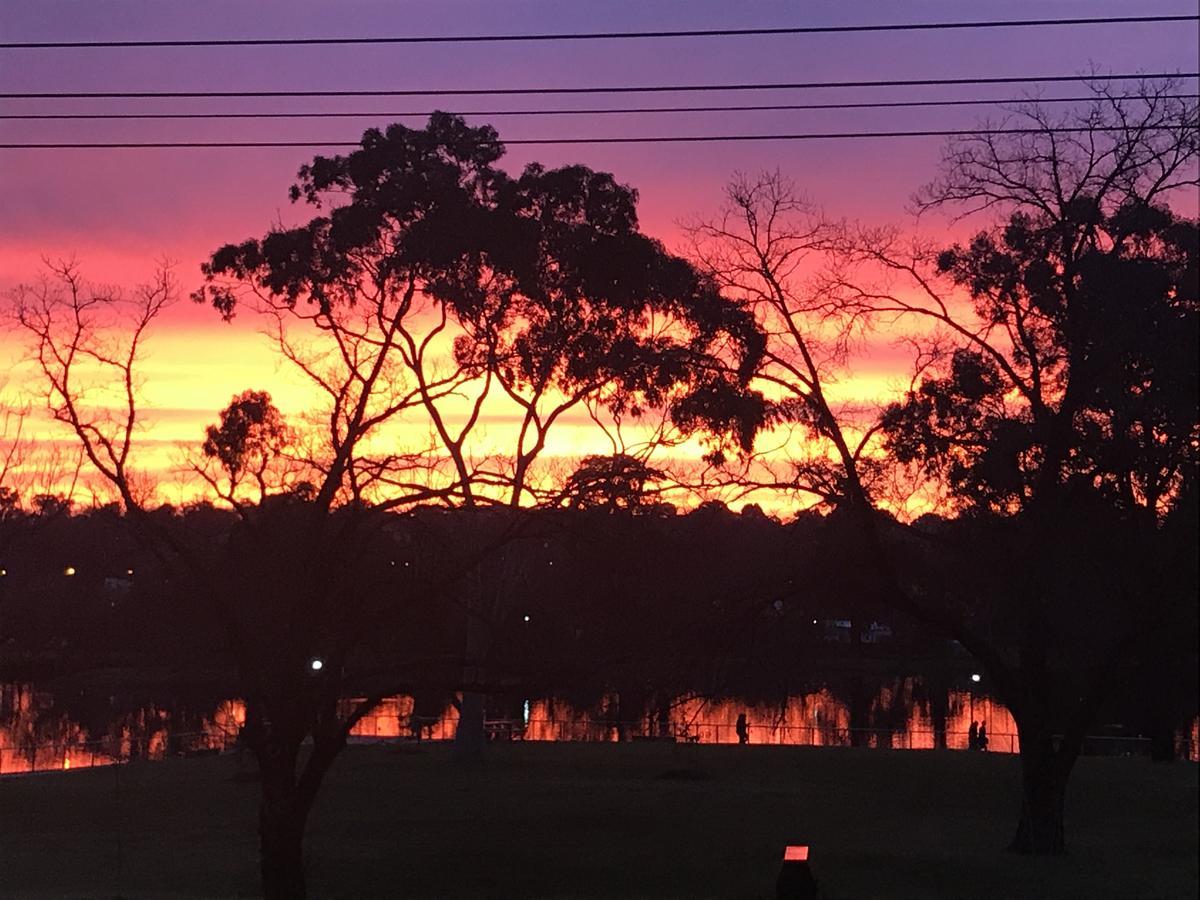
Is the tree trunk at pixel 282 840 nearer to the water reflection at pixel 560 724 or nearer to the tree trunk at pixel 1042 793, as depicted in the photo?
the tree trunk at pixel 1042 793

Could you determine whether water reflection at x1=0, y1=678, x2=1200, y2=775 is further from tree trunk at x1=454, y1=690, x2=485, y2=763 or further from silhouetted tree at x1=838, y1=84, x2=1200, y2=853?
silhouetted tree at x1=838, y1=84, x2=1200, y2=853

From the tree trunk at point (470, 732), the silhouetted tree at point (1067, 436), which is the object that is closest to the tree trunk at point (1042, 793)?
the silhouetted tree at point (1067, 436)

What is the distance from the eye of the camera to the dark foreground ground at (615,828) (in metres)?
20.6

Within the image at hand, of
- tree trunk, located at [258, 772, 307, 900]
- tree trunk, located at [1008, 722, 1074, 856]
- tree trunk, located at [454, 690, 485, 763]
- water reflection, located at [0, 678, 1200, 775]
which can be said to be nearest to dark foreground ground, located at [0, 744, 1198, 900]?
tree trunk, located at [1008, 722, 1074, 856]

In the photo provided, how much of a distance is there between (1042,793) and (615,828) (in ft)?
30.6

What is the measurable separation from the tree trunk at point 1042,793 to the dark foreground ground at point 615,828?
47 centimetres

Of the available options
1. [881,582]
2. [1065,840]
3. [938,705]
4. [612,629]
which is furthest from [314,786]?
[938,705]

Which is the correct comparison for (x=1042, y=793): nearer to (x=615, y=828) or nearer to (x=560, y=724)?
(x=615, y=828)

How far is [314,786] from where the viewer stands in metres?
19.6

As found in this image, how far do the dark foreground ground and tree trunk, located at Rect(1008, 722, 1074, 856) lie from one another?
472mm

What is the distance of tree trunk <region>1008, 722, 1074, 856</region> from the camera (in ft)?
69.8

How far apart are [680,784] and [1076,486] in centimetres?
1759

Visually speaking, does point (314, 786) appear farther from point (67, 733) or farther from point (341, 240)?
point (67, 733)

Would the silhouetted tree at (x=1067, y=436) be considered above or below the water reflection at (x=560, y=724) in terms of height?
above
